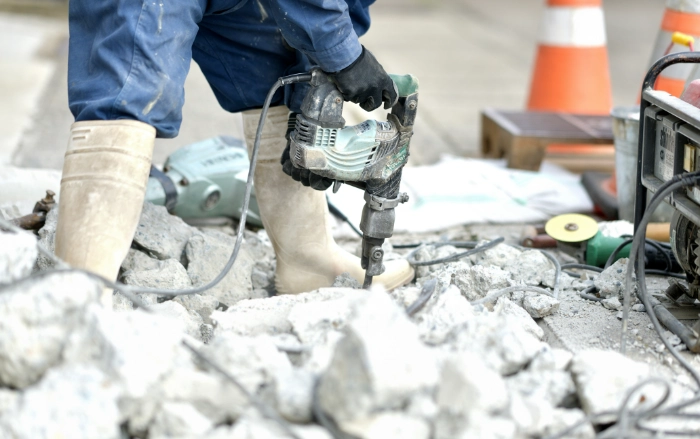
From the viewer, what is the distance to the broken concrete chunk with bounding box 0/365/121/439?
1.31m

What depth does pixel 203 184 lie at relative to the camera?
9.32ft

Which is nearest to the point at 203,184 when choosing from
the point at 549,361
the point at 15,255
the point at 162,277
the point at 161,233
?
the point at 161,233

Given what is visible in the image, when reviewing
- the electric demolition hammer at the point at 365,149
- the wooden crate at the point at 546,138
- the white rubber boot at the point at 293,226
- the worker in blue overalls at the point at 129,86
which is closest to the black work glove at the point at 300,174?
the electric demolition hammer at the point at 365,149

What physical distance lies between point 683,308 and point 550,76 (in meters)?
2.36

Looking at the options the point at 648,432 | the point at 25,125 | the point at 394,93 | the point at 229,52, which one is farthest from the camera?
the point at 25,125

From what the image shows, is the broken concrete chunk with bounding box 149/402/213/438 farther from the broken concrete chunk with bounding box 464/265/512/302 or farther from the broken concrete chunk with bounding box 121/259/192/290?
the broken concrete chunk with bounding box 464/265/512/302

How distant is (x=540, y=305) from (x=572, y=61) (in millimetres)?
2347

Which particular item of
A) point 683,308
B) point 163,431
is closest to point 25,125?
point 163,431

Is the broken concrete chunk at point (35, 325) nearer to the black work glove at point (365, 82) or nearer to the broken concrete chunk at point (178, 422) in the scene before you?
the broken concrete chunk at point (178, 422)

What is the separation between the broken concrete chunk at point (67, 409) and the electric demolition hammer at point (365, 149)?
2.93 feet

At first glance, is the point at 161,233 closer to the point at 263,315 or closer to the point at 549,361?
the point at 263,315

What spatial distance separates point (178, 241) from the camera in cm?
244

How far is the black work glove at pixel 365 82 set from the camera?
195 centimetres

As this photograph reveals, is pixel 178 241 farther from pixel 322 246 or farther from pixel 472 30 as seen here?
pixel 472 30
